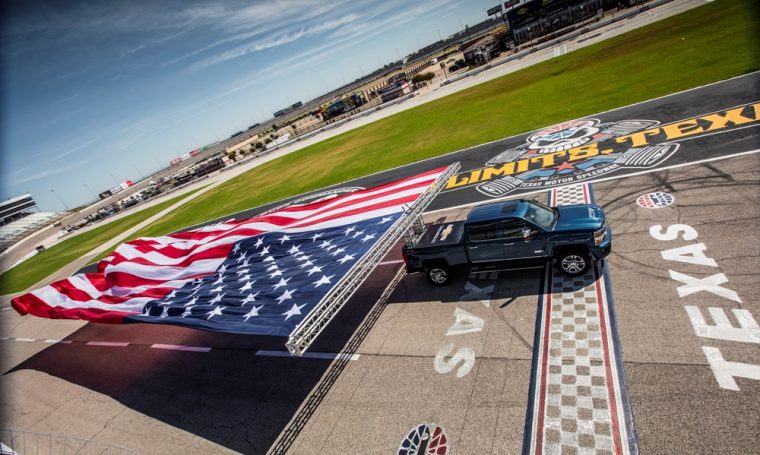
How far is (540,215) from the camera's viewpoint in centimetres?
1172

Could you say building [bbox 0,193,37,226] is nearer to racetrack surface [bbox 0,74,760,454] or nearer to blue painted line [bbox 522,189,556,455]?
racetrack surface [bbox 0,74,760,454]

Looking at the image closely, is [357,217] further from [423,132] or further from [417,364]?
[423,132]

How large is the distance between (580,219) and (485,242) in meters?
2.98

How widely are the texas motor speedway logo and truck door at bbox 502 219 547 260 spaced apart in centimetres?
745

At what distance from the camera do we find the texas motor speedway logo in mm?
17000

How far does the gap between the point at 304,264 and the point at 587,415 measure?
881 centimetres

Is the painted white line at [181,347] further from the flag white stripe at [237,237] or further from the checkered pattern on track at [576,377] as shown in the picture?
the checkered pattern on track at [576,377]

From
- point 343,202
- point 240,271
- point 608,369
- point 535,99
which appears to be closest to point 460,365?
point 608,369

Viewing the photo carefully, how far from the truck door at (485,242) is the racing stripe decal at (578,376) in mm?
1918

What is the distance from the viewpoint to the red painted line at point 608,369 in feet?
21.4

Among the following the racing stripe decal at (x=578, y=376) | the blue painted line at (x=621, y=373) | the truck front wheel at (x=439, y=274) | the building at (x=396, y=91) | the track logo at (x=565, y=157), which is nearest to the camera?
the blue painted line at (x=621, y=373)

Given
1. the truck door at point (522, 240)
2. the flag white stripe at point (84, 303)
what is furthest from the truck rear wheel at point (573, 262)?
the flag white stripe at point (84, 303)

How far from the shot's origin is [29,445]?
1193 cm

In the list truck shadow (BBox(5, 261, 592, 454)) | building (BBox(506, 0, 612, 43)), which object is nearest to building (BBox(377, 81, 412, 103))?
building (BBox(506, 0, 612, 43))
